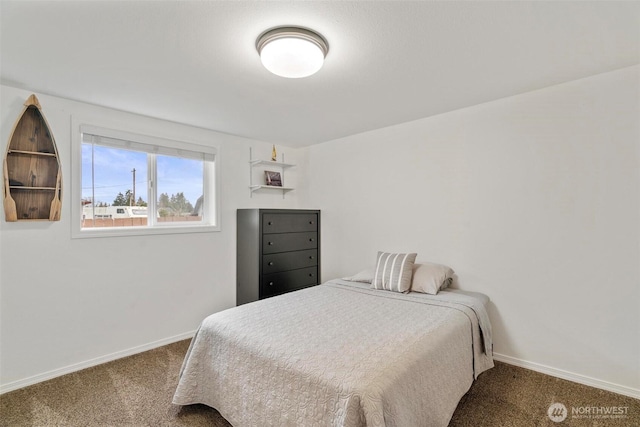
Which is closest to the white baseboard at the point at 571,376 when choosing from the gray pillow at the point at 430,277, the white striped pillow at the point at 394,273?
the gray pillow at the point at 430,277

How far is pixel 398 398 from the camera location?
131cm

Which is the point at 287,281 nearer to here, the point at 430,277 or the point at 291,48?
the point at 430,277

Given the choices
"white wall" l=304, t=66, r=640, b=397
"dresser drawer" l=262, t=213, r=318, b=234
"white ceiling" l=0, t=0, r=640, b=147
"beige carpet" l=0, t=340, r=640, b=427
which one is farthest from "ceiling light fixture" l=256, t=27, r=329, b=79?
"beige carpet" l=0, t=340, r=640, b=427

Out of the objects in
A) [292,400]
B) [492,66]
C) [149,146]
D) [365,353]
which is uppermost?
[492,66]

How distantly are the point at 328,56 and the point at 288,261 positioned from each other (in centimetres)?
228

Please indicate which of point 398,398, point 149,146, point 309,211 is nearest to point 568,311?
point 398,398

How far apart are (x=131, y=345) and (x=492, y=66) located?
145 inches

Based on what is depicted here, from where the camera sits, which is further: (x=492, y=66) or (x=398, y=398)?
(x=492, y=66)

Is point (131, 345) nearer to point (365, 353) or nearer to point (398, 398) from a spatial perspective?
point (365, 353)

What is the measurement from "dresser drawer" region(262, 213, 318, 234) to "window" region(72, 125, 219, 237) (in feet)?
2.05

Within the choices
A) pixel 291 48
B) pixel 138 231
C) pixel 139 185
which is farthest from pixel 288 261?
pixel 291 48

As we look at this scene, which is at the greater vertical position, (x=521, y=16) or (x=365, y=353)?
(x=521, y=16)

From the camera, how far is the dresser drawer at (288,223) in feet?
10.8

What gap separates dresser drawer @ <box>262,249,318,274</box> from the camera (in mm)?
3258
